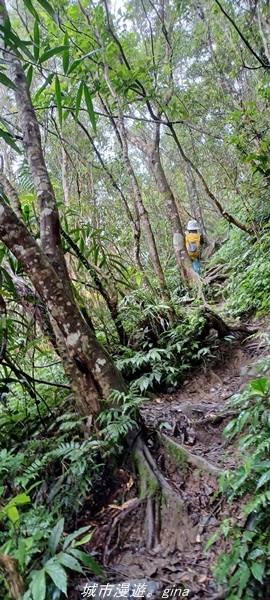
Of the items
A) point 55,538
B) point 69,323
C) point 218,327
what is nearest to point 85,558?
point 55,538

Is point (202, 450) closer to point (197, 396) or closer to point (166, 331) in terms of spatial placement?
point (197, 396)

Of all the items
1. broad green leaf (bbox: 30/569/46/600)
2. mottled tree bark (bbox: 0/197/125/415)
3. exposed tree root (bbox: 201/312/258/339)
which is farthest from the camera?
exposed tree root (bbox: 201/312/258/339)

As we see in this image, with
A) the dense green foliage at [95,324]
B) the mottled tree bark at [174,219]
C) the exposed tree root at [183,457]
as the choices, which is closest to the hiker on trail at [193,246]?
the dense green foliage at [95,324]

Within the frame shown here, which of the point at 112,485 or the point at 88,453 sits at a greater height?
the point at 88,453

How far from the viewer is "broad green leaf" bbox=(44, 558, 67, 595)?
139 centimetres

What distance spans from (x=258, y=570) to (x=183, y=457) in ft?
3.45

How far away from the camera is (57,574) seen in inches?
56.7

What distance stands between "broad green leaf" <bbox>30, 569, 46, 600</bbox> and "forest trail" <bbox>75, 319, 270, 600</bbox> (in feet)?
1.58

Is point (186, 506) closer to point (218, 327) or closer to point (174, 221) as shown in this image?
point (218, 327)

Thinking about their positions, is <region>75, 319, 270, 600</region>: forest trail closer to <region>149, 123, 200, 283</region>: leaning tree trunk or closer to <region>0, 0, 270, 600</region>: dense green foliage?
<region>0, 0, 270, 600</region>: dense green foliage

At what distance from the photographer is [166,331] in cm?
396

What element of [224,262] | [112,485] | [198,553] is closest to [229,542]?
[198,553]

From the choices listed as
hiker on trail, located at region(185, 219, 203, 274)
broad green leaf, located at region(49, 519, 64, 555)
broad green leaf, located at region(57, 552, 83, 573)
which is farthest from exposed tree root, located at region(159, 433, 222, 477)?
hiker on trail, located at region(185, 219, 203, 274)

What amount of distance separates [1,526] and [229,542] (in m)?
1.25
